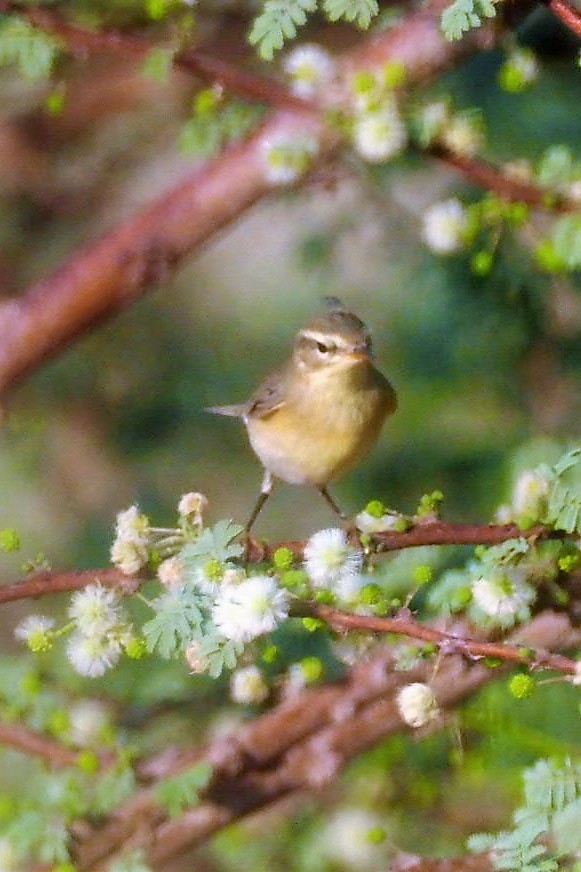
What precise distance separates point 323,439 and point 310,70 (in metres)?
0.51

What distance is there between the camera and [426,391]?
2.52 metres

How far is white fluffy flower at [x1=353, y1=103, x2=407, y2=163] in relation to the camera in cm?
161

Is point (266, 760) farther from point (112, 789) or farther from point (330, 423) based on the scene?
point (330, 423)

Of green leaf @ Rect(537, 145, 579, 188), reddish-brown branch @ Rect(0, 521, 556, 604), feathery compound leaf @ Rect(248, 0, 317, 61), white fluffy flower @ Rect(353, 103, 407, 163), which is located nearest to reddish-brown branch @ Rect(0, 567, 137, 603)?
reddish-brown branch @ Rect(0, 521, 556, 604)

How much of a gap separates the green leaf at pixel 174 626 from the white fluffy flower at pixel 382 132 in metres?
0.70

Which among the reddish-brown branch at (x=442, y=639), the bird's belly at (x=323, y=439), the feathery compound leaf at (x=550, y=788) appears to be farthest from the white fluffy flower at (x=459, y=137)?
the feathery compound leaf at (x=550, y=788)

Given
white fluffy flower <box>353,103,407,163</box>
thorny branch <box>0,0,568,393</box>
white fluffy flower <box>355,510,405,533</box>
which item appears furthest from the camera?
thorny branch <box>0,0,568,393</box>

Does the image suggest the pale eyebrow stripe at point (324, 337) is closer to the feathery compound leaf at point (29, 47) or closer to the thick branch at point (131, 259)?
the thick branch at point (131, 259)

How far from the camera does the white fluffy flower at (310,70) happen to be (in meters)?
1.63

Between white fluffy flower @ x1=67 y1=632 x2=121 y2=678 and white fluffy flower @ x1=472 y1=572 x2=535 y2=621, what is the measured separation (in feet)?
1.18

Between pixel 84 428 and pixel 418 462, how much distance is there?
3.14ft

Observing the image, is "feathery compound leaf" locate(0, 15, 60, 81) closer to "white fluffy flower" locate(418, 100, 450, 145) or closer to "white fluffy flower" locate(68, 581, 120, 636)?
"white fluffy flower" locate(418, 100, 450, 145)

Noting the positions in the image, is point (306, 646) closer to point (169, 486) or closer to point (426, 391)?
point (426, 391)

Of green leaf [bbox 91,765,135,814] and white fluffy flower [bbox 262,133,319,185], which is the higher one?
white fluffy flower [bbox 262,133,319,185]
